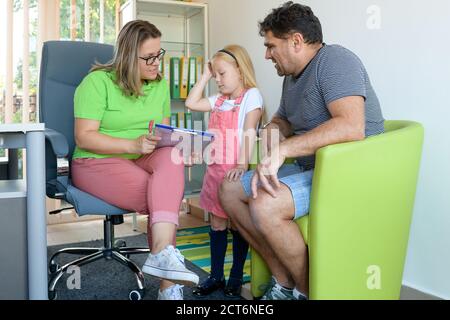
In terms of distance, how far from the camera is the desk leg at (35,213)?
1.35 m

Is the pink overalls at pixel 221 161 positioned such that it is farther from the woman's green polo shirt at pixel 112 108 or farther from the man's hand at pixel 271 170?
the man's hand at pixel 271 170

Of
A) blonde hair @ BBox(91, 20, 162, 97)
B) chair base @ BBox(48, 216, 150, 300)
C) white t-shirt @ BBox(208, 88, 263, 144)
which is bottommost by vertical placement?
chair base @ BBox(48, 216, 150, 300)

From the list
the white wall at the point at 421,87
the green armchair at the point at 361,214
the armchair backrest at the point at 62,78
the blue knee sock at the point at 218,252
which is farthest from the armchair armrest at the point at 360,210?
the armchair backrest at the point at 62,78

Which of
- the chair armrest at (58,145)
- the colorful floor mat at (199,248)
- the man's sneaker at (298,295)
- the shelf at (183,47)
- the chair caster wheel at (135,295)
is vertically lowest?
the colorful floor mat at (199,248)

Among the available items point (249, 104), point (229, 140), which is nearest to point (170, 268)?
point (229, 140)

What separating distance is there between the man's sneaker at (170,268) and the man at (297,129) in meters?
0.26

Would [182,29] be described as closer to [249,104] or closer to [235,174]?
[249,104]

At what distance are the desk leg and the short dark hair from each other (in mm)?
811

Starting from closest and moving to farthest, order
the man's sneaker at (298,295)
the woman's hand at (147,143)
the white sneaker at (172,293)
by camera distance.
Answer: the man's sneaker at (298,295) < the white sneaker at (172,293) < the woman's hand at (147,143)

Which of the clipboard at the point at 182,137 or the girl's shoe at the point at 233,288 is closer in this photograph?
the clipboard at the point at 182,137

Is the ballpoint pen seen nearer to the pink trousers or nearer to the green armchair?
the pink trousers

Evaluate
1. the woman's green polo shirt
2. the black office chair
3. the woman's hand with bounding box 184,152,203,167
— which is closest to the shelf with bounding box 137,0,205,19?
the black office chair

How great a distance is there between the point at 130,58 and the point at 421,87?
110 cm

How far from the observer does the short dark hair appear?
59.4 inches
